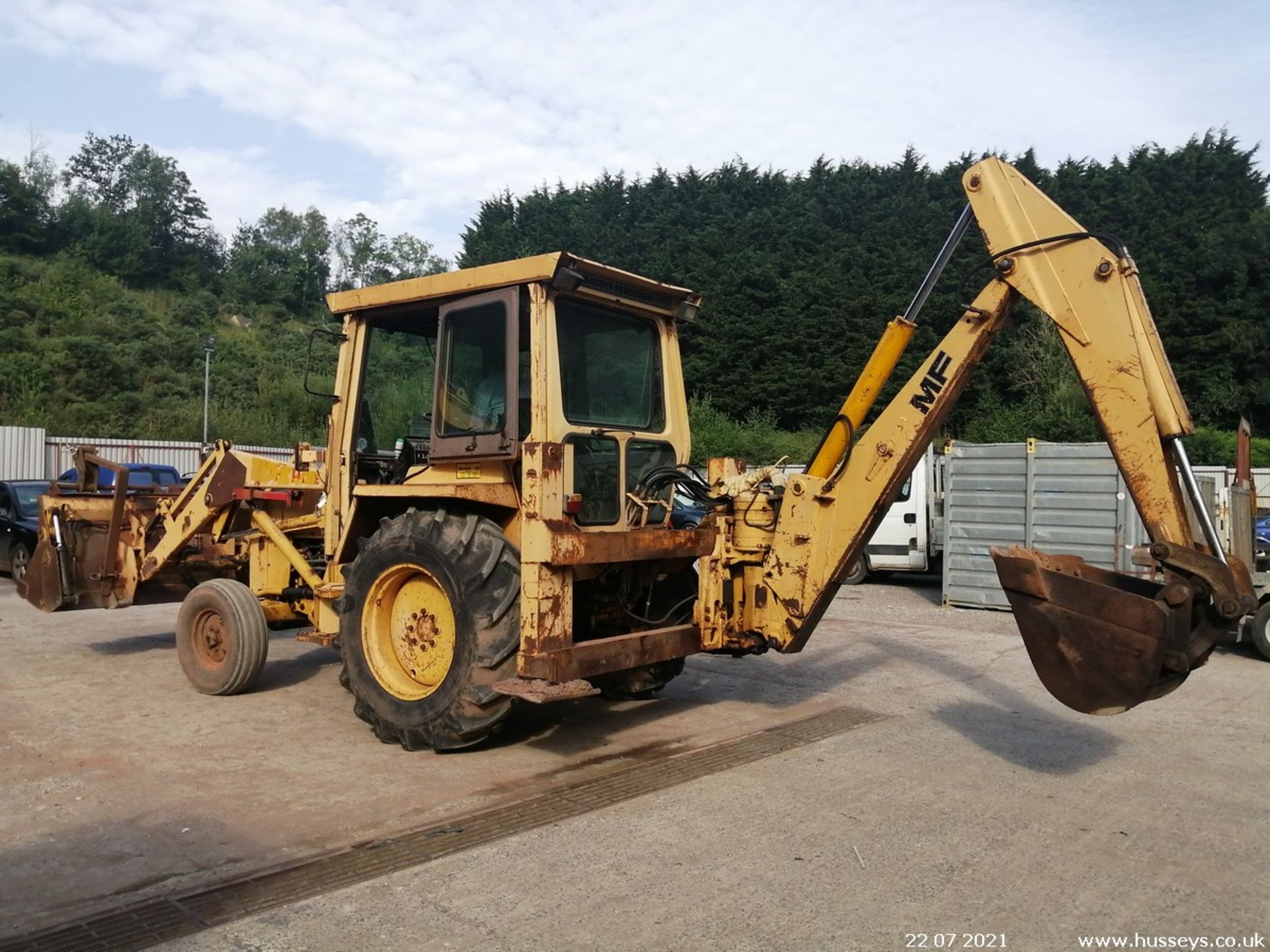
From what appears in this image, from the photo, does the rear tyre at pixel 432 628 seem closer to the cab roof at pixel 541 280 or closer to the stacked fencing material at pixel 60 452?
the cab roof at pixel 541 280

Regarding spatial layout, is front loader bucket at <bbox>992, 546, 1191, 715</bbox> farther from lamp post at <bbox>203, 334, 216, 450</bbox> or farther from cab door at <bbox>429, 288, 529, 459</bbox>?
lamp post at <bbox>203, 334, 216, 450</bbox>

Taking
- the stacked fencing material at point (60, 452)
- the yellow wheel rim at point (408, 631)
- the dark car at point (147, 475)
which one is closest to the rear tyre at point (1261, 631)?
the yellow wheel rim at point (408, 631)

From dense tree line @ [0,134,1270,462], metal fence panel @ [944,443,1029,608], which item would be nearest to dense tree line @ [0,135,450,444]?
dense tree line @ [0,134,1270,462]

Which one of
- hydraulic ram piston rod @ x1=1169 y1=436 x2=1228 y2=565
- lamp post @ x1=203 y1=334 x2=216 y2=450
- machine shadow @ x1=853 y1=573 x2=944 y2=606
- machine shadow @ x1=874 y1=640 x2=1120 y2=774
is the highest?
lamp post @ x1=203 y1=334 x2=216 y2=450

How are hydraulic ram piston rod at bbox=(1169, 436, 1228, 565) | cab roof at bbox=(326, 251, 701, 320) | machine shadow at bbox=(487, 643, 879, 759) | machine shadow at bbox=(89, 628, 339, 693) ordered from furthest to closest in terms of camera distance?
machine shadow at bbox=(89, 628, 339, 693), machine shadow at bbox=(487, 643, 879, 759), cab roof at bbox=(326, 251, 701, 320), hydraulic ram piston rod at bbox=(1169, 436, 1228, 565)

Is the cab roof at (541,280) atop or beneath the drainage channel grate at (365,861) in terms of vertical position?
atop

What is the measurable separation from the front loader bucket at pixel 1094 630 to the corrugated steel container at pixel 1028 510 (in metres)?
7.80

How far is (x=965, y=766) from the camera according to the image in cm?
567

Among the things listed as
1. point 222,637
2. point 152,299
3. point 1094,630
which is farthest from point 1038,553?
point 152,299

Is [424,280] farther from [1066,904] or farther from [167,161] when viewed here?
[167,161]

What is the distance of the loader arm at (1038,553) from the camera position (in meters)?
4.16

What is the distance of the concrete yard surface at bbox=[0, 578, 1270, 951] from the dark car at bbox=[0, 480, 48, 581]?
6.85 m

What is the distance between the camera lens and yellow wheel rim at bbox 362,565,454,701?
18.8 ft

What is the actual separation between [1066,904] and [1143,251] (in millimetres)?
39548
